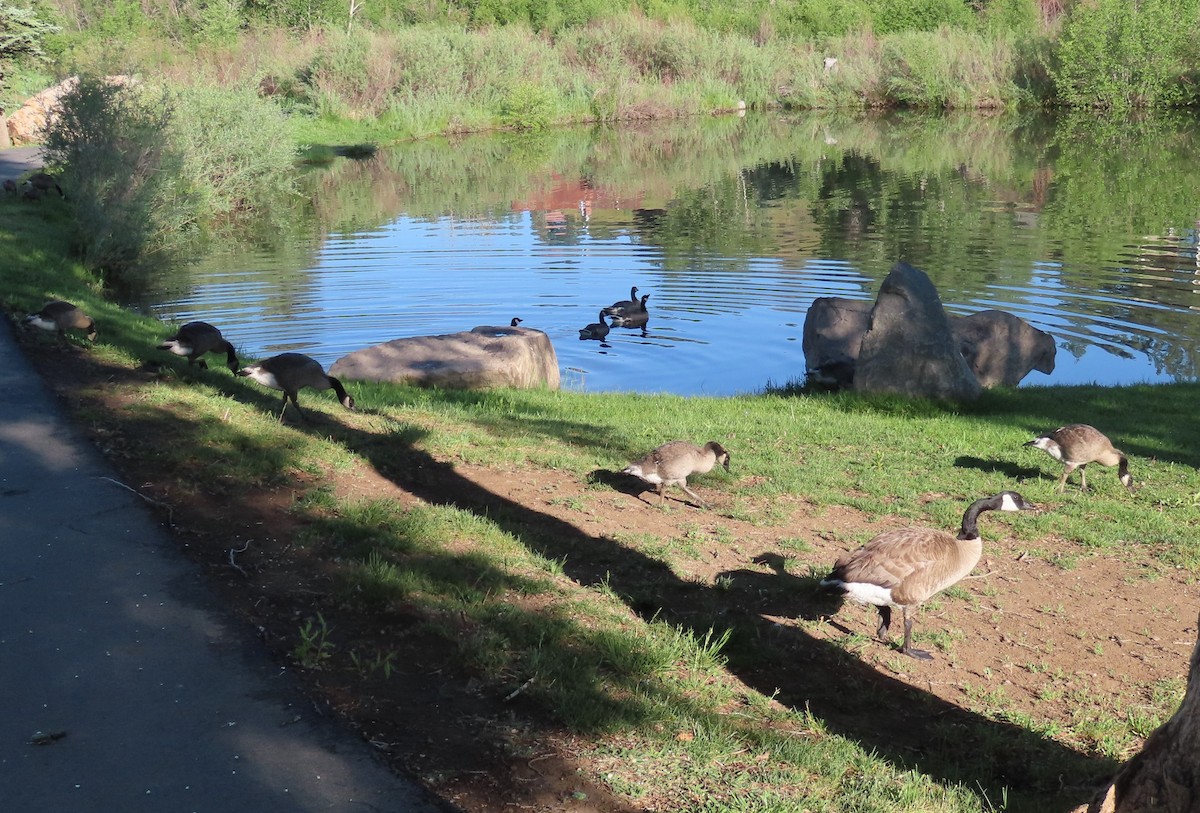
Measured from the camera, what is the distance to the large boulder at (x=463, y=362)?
15.3 m

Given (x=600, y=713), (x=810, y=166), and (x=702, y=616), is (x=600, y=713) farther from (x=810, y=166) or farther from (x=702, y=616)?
(x=810, y=166)

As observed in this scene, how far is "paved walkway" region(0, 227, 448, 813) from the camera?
4.51 metres

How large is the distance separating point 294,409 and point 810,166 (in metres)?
38.2

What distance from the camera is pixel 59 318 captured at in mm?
12750

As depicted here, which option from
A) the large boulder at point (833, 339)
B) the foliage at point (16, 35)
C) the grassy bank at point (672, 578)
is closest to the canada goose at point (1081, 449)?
the grassy bank at point (672, 578)

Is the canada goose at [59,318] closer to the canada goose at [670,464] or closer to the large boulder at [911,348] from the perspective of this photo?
the canada goose at [670,464]

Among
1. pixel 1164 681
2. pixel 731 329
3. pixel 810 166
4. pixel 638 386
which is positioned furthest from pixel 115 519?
pixel 810 166

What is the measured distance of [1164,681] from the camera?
6.92 m

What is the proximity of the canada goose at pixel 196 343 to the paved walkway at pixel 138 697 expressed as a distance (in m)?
4.44

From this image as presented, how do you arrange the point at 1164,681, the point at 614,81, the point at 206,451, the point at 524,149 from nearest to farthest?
the point at 1164,681 < the point at 206,451 < the point at 524,149 < the point at 614,81

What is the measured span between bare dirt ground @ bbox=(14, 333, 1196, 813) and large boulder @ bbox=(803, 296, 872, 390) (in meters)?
6.58

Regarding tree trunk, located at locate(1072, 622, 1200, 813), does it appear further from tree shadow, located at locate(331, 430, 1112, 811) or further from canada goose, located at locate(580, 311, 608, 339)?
canada goose, located at locate(580, 311, 608, 339)

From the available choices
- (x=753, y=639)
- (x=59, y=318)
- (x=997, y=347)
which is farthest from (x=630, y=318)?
(x=753, y=639)

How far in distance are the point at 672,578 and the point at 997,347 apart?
425 inches
